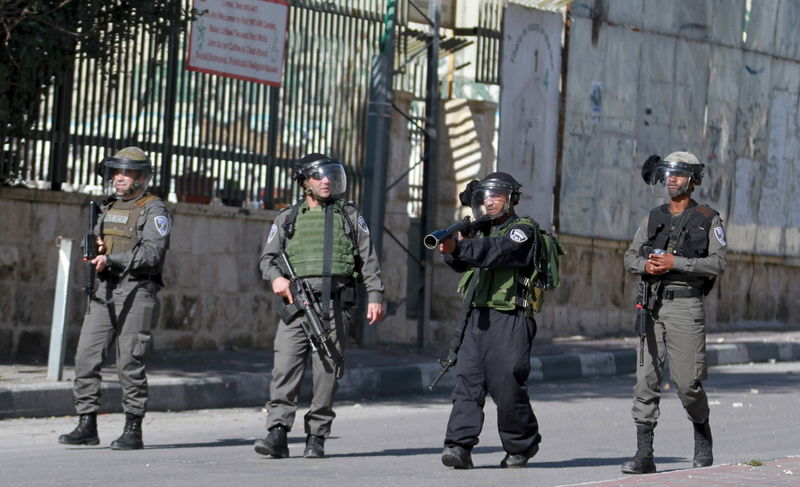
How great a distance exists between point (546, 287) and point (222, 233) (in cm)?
634

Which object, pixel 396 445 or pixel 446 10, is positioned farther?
pixel 446 10

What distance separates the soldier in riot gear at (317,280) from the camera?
808 cm

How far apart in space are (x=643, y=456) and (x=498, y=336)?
96 cm

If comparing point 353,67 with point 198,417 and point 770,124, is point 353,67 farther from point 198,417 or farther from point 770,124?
point 770,124

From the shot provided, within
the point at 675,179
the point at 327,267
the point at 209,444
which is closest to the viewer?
the point at 675,179

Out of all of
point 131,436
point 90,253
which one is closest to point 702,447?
point 131,436

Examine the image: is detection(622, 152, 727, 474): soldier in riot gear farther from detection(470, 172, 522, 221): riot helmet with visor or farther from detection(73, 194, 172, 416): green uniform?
detection(73, 194, 172, 416): green uniform

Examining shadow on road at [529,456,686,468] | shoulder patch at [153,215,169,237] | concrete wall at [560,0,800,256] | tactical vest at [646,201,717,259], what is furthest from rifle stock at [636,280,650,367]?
concrete wall at [560,0,800,256]

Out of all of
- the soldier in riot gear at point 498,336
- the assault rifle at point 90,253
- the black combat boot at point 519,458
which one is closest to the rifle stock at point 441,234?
the soldier in riot gear at point 498,336

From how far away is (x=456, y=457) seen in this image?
7.62m

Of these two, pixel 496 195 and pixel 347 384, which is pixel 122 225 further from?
pixel 347 384

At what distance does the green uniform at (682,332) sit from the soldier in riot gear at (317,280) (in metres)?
1.53

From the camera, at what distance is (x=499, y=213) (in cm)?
773

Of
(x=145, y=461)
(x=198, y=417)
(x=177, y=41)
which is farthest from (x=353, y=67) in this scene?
(x=145, y=461)
